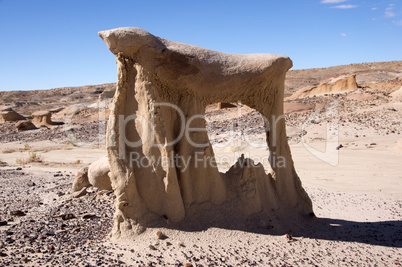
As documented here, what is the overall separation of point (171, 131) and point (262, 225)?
186cm

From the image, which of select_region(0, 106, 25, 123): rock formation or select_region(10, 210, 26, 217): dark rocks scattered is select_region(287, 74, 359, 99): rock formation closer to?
select_region(0, 106, 25, 123): rock formation

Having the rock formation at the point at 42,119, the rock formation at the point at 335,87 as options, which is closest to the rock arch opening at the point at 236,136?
the rock formation at the point at 335,87

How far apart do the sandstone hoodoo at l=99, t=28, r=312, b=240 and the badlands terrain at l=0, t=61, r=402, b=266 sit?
13.7 inches

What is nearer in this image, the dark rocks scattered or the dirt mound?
the dark rocks scattered

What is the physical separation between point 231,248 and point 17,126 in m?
23.7

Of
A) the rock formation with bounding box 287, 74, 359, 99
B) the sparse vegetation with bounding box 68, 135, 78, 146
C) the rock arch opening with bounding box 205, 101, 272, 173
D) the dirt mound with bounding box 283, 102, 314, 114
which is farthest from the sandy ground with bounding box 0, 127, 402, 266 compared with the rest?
the rock formation with bounding box 287, 74, 359, 99

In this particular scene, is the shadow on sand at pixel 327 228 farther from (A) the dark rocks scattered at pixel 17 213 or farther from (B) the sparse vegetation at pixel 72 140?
(B) the sparse vegetation at pixel 72 140

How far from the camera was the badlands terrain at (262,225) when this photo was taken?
438 cm

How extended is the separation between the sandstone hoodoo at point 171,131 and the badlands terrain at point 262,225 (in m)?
0.35

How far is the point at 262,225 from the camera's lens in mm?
5129

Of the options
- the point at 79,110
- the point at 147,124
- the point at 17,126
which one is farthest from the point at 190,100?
the point at 79,110

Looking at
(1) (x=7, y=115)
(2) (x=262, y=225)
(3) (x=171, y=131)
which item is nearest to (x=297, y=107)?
(2) (x=262, y=225)

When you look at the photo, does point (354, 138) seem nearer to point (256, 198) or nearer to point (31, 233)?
point (256, 198)

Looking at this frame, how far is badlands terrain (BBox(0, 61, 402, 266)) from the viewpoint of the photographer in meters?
4.38
